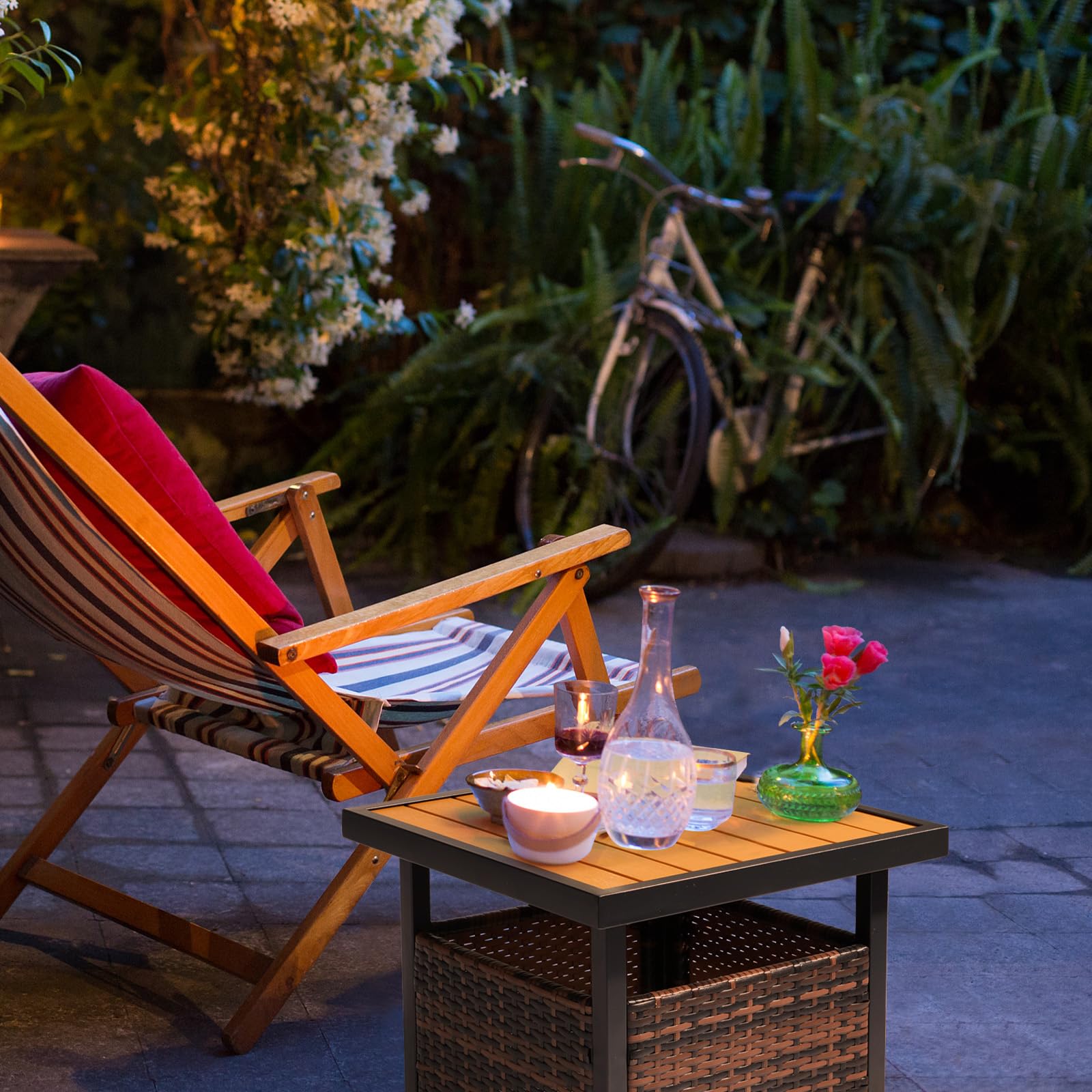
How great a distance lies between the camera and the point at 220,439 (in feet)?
18.2

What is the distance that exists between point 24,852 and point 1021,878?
1581 millimetres

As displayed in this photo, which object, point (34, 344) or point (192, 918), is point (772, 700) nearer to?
point (192, 918)

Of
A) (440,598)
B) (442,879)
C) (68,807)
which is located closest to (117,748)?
(68,807)

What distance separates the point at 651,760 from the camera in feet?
5.36

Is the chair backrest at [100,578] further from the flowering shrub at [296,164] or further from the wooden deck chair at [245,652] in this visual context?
the flowering shrub at [296,164]

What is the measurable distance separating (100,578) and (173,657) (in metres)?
0.14

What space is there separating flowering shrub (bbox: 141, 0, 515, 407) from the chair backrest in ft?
8.30

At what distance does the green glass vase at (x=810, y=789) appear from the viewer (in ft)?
5.77

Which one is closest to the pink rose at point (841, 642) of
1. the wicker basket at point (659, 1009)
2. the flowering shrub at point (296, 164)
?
the wicker basket at point (659, 1009)

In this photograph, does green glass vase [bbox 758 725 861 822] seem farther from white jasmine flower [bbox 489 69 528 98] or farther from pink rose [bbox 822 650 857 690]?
white jasmine flower [bbox 489 69 528 98]

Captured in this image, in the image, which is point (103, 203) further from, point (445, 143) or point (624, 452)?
point (624, 452)

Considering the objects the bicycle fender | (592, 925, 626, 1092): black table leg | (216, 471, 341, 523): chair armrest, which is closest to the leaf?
(216, 471, 341, 523): chair armrest

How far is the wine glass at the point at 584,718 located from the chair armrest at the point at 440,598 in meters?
0.24

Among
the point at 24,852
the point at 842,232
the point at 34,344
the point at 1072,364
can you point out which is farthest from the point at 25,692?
the point at 1072,364
